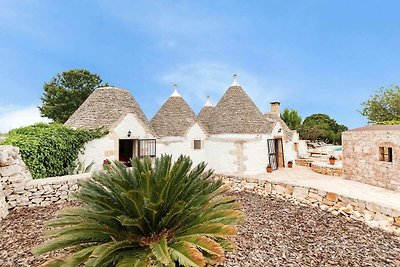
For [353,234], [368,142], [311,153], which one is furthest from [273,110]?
[353,234]

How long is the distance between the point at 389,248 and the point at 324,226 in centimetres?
Result: 160

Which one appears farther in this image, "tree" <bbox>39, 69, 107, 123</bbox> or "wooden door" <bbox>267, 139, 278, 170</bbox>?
"tree" <bbox>39, 69, 107, 123</bbox>

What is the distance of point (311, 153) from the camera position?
26844mm

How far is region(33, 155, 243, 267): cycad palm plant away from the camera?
3.87 metres

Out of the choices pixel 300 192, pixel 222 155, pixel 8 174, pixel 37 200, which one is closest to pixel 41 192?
pixel 37 200

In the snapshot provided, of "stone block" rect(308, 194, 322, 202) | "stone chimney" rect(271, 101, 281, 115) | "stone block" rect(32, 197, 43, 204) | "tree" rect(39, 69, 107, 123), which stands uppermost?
"tree" rect(39, 69, 107, 123)

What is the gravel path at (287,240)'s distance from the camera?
558cm

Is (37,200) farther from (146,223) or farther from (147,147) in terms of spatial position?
(147,147)

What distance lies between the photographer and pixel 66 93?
32156mm

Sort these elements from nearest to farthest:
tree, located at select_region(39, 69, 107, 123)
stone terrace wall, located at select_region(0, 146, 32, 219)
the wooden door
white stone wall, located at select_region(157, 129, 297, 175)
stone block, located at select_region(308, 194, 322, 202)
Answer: stone terrace wall, located at select_region(0, 146, 32, 219) → stone block, located at select_region(308, 194, 322, 202) → white stone wall, located at select_region(157, 129, 297, 175) → the wooden door → tree, located at select_region(39, 69, 107, 123)

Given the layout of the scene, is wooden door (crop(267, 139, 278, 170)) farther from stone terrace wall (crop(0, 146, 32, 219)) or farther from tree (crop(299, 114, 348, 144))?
tree (crop(299, 114, 348, 144))

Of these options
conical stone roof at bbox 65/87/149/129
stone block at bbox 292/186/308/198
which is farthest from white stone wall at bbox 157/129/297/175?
stone block at bbox 292/186/308/198

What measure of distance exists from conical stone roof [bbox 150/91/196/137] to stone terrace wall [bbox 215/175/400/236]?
5.96 metres

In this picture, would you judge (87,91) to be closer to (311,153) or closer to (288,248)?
(311,153)
